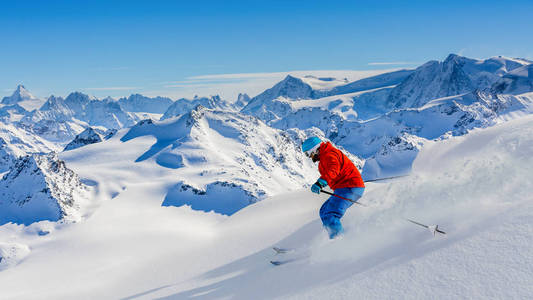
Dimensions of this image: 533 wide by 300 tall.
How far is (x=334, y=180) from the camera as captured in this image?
256 inches

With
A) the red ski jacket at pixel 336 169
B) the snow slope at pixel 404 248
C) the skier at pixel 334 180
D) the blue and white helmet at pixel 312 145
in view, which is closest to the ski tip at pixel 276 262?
the snow slope at pixel 404 248

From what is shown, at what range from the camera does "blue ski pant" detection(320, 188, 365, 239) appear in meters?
6.21

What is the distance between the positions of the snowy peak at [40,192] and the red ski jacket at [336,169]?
65719 mm

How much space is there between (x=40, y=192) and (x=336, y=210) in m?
79.7

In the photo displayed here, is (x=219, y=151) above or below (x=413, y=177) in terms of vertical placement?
below

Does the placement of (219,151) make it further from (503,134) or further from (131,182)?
(503,134)

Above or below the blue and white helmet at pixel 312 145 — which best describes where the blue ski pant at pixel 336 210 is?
below

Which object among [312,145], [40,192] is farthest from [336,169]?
[40,192]

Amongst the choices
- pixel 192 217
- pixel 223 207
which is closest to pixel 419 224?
pixel 192 217

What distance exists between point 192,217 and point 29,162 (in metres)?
41.6

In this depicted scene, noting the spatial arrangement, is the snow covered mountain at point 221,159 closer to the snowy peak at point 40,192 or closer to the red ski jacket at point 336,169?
the snowy peak at point 40,192

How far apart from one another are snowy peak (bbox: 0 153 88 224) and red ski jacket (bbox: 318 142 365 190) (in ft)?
216

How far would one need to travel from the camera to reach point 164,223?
54.7m

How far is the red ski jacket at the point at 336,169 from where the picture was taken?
20.0ft
